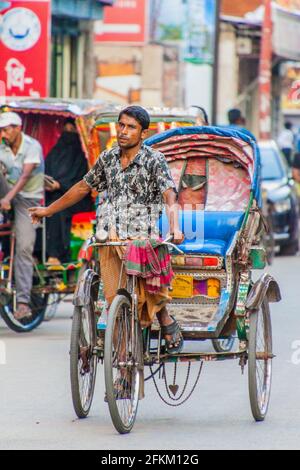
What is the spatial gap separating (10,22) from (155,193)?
39.1 feet

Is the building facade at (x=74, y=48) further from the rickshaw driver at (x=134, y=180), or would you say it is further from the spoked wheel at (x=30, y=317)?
the rickshaw driver at (x=134, y=180)

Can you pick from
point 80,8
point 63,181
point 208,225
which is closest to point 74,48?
point 80,8

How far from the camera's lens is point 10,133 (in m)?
13.5

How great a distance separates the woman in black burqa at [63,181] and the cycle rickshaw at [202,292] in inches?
116

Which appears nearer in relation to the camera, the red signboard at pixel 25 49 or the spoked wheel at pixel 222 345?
the spoked wheel at pixel 222 345

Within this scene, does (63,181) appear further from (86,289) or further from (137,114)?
(86,289)

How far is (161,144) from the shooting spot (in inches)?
450

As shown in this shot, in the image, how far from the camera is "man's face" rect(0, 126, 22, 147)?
13445 millimetres

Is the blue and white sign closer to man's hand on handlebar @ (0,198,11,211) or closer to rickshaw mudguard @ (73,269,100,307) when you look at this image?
man's hand on handlebar @ (0,198,11,211)

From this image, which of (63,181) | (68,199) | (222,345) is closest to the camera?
(68,199)

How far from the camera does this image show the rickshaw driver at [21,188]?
13359 mm

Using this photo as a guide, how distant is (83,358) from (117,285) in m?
0.47

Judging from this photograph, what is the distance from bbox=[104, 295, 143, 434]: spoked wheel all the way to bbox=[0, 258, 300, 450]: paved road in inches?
5.2

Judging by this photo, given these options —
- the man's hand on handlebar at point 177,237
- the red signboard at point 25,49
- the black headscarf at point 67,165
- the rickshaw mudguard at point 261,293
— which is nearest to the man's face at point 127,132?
the man's hand on handlebar at point 177,237
